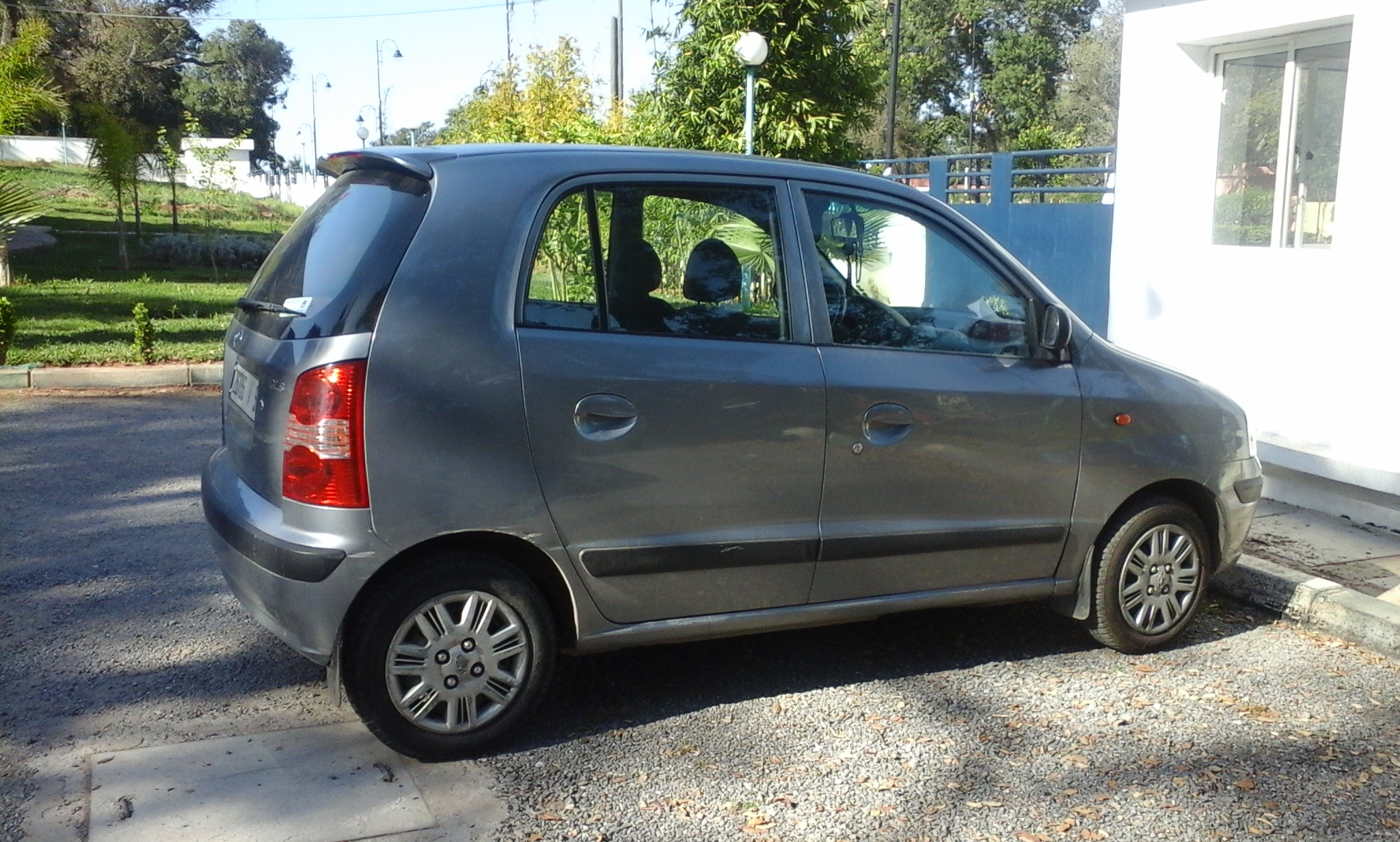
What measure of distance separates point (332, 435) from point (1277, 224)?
6526 millimetres

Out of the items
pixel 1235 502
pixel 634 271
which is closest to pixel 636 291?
pixel 634 271

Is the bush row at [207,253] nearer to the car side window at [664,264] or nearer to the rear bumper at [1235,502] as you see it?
the car side window at [664,264]

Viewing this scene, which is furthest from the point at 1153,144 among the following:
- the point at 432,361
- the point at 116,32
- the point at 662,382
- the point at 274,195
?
the point at 274,195

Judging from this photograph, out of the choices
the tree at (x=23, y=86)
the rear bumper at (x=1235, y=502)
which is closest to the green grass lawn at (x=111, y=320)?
the tree at (x=23, y=86)

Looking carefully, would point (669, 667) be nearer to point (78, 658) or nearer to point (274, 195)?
point (78, 658)

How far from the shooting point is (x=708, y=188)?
445cm

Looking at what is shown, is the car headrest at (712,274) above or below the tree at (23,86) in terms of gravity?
below

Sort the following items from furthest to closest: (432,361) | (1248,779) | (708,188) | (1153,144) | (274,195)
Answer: (274,195), (1153,144), (708,188), (1248,779), (432,361)

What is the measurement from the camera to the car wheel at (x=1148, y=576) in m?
5.06

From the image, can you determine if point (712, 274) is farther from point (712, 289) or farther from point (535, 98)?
point (535, 98)

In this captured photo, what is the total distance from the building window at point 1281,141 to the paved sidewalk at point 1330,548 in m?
1.70

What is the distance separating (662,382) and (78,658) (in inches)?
100

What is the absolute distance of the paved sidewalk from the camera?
623 centimetres

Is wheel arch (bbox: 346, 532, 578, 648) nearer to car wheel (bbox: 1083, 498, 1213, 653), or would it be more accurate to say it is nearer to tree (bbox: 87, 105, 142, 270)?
car wheel (bbox: 1083, 498, 1213, 653)
